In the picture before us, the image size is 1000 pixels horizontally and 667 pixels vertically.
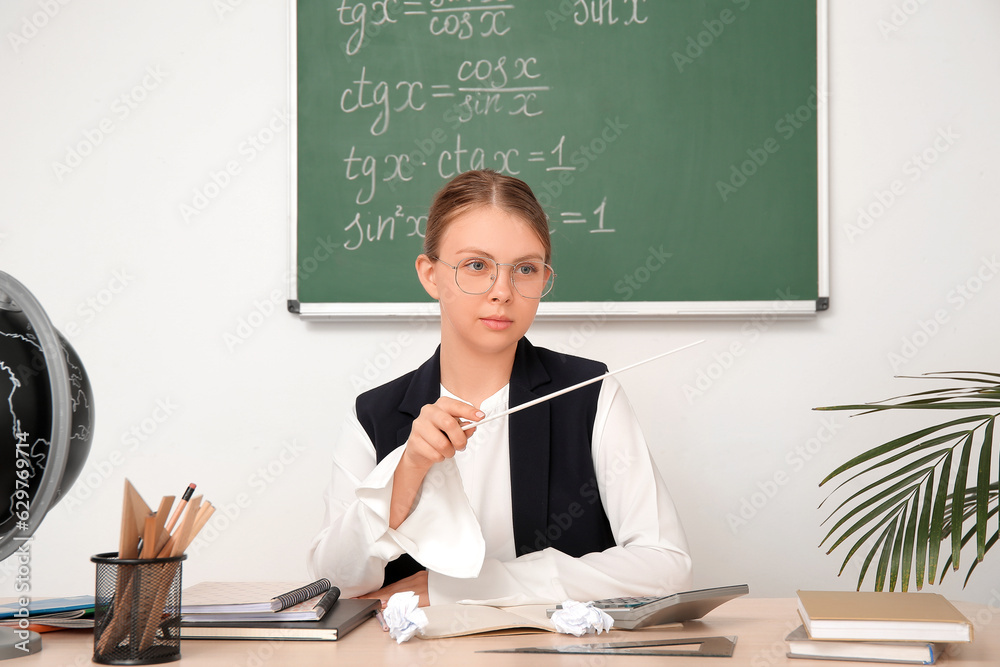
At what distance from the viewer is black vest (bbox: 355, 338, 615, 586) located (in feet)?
5.05

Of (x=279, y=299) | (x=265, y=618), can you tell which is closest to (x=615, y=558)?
(x=265, y=618)

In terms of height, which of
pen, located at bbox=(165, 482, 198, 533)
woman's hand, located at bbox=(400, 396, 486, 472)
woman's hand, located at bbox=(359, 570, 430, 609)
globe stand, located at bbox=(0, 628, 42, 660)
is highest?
woman's hand, located at bbox=(400, 396, 486, 472)

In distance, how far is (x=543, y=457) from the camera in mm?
1548

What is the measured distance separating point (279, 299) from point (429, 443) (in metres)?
1.20

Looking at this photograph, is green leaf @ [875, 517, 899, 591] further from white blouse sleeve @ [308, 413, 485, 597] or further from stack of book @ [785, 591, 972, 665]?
white blouse sleeve @ [308, 413, 485, 597]

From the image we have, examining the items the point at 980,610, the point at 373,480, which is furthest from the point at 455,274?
the point at 980,610

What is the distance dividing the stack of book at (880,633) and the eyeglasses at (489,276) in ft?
2.35

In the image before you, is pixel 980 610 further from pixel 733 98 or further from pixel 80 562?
pixel 80 562

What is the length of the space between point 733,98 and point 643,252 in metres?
0.46

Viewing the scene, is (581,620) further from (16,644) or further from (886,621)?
(16,644)

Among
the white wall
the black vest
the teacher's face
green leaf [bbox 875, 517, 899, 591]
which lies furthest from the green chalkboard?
green leaf [bbox 875, 517, 899, 591]

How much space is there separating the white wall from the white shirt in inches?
22.4

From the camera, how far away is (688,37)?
6.70 ft

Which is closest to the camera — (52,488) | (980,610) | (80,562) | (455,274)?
(52,488)
